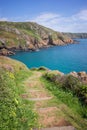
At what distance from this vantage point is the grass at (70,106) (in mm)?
13175

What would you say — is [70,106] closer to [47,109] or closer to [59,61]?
[47,109]

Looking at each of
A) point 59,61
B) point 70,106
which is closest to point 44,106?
point 70,106

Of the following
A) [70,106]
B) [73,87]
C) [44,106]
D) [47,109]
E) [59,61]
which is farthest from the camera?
[59,61]

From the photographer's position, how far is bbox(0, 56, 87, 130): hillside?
10789 mm

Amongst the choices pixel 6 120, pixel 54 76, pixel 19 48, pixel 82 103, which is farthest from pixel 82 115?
pixel 19 48

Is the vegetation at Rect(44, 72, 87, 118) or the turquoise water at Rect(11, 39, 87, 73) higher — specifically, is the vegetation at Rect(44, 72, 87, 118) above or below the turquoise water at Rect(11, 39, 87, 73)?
above

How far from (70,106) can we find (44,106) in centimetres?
199

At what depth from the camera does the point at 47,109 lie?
48.3ft

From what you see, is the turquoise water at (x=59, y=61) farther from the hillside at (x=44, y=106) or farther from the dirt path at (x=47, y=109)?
the dirt path at (x=47, y=109)

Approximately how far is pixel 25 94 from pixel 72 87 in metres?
4.27

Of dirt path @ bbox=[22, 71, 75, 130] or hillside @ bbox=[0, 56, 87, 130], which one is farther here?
dirt path @ bbox=[22, 71, 75, 130]

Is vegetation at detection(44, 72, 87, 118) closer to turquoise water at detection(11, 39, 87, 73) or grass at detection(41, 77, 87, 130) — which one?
grass at detection(41, 77, 87, 130)

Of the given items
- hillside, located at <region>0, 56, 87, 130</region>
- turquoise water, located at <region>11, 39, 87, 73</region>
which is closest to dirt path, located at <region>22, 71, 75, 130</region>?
hillside, located at <region>0, 56, 87, 130</region>

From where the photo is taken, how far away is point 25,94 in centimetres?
1856
